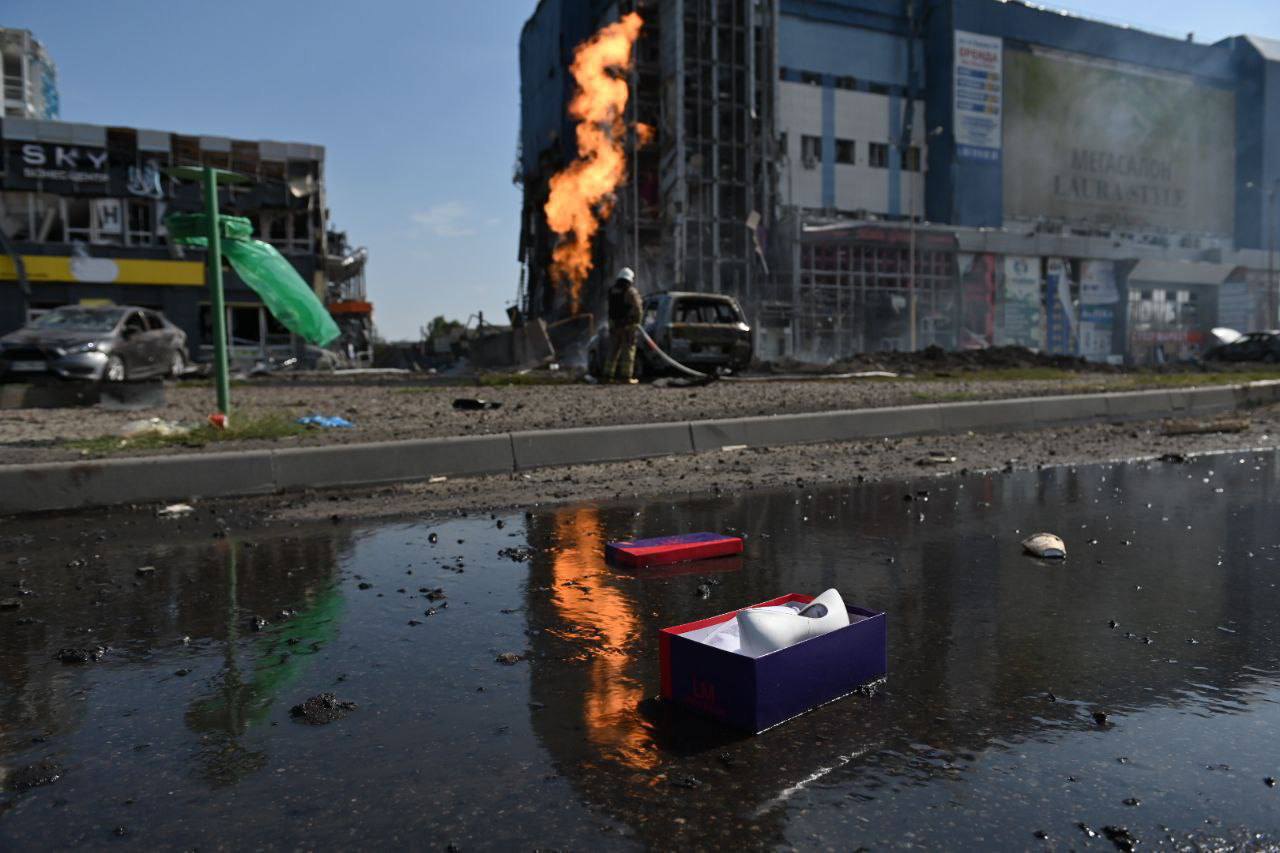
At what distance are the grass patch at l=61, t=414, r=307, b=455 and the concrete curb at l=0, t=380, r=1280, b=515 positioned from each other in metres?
0.95

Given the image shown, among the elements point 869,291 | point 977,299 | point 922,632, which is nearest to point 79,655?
point 922,632

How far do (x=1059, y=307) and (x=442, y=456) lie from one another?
1933 inches

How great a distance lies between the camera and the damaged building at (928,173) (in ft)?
133

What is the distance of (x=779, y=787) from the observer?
2.08 m

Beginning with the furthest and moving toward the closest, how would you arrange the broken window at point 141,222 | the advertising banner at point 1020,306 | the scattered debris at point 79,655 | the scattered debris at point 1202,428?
the advertising banner at point 1020,306 → the broken window at point 141,222 → the scattered debris at point 1202,428 → the scattered debris at point 79,655

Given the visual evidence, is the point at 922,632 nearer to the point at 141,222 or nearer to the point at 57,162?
the point at 141,222

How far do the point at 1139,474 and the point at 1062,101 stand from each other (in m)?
53.5

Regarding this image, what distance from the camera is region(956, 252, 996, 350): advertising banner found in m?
46.2

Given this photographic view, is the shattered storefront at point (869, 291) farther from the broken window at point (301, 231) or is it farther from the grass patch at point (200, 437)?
the grass patch at point (200, 437)

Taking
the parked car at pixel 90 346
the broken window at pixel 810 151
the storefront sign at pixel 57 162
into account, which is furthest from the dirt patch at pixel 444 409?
the broken window at pixel 810 151

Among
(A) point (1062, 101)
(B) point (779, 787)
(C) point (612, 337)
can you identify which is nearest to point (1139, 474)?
(B) point (779, 787)

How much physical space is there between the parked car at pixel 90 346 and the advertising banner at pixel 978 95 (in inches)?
1709

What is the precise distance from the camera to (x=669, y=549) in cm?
443

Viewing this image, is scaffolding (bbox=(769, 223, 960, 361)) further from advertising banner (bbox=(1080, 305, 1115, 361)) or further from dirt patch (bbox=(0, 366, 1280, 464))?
dirt patch (bbox=(0, 366, 1280, 464))
